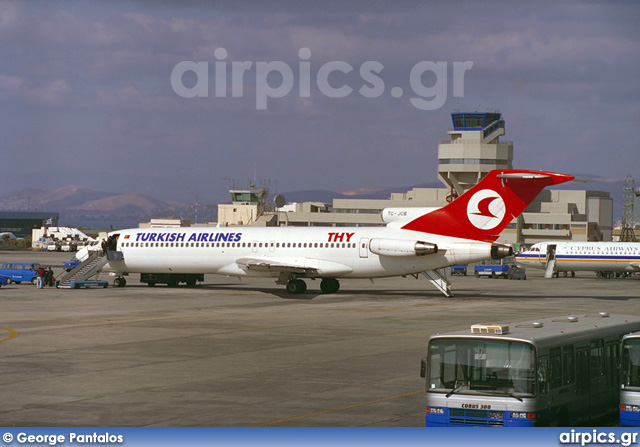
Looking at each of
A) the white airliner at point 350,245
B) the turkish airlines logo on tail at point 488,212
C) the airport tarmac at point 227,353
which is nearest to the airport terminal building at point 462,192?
the white airliner at point 350,245

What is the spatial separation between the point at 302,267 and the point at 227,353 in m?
28.5

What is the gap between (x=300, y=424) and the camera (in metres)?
20.0

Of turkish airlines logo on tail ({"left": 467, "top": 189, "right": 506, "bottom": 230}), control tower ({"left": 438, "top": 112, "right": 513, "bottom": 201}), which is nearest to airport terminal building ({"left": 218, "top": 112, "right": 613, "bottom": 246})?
control tower ({"left": 438, "top": 112, "right": 513, "bottom": 201})

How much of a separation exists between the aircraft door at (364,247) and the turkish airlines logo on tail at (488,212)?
21.6 feet

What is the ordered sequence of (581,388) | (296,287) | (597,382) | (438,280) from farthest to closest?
(296,287) < (438,280) < (597,382) < (581,388)

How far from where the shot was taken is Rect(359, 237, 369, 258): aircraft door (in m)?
58.8

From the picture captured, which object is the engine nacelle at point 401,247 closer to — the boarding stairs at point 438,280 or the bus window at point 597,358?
the boarding stairs at point 438,280

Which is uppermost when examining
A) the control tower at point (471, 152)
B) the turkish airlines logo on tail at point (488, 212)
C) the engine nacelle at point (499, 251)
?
the control tower at point (471, 152)

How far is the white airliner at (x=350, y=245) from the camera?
5662cm

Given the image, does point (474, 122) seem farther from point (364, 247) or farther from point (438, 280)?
point (364, 247)

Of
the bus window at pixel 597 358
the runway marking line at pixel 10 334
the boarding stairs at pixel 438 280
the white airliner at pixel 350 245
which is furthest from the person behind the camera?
the boarding stairs at pixel 438 280

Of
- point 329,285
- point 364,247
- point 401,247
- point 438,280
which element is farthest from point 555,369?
point 329,285

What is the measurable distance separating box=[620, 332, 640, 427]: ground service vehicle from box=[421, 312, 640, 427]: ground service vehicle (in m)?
0.93

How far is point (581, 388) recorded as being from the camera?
62.5 feet
